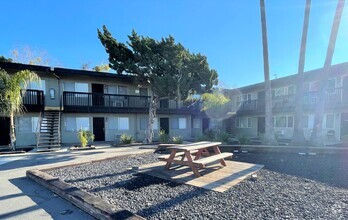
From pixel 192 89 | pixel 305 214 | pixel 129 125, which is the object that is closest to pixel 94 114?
pixel 129 125

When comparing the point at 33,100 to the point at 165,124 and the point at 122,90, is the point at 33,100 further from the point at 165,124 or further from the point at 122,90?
the point at 165,124

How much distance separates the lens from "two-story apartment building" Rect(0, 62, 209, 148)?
1445 centimetres

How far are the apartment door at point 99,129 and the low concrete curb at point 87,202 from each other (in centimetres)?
1295

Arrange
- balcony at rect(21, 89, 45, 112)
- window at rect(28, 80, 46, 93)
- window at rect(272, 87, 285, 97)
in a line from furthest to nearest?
window at rect(272, 87, 285, 97) < window at rect(28, 80, 46, 93) < balcony at rect(21, 89, 45, 112)

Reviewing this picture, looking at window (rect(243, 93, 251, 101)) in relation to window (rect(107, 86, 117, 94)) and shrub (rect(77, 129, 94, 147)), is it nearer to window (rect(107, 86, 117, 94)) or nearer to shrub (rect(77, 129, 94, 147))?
window (rect(107, 86, 117, 94))

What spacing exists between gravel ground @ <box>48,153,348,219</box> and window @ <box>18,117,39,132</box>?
10874mm

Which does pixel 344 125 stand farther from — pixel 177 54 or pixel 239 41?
pixel 177 54

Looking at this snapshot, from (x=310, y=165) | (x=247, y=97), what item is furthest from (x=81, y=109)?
(x=247, y=97)

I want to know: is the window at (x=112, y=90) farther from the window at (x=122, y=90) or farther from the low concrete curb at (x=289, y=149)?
the low concrete curb at (x=289, y=149)

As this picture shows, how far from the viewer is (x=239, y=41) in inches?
721

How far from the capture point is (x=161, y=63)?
44.2 feet

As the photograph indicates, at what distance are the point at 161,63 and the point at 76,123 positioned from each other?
8.66 metres

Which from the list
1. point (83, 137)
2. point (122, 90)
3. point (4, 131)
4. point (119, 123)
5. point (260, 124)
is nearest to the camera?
point (83, 137)

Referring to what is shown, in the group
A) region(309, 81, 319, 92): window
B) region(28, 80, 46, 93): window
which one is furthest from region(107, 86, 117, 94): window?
region(309, 81, 319, 92): window
